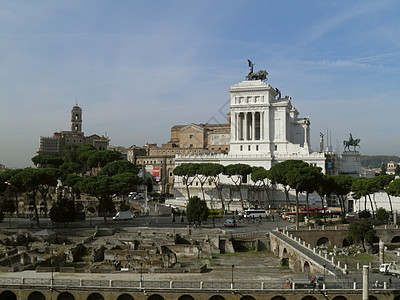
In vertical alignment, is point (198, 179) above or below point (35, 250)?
above

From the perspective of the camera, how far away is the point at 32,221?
217 ft

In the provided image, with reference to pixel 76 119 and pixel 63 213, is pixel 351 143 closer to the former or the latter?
pixel 63 213

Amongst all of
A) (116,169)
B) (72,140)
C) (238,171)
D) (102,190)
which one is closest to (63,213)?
(102,190)

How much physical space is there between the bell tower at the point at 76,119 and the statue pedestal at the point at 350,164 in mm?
87851

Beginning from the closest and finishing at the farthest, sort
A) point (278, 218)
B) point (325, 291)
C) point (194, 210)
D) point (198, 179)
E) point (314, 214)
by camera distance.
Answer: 1. point (325, 291)
2. point (194, 210)
3. point (314, 214)
4. point (278, 218)
5. point (198, 179)

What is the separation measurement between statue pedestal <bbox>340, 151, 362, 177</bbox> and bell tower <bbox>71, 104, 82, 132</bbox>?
87851 mm

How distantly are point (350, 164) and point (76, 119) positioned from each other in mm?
90785

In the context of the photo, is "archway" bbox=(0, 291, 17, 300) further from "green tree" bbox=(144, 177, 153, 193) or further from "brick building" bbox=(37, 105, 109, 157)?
"brick building" bbox=(37, 105, 109, 157)

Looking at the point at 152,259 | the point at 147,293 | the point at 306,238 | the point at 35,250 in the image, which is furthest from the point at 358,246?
the point at 35,250

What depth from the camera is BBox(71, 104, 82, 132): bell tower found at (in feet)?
497

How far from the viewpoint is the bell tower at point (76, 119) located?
15162 cm

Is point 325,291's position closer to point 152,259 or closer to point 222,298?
point 222,298

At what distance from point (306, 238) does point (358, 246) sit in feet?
19.0

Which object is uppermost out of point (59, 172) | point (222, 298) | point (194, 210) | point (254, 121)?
point (254, 121)
